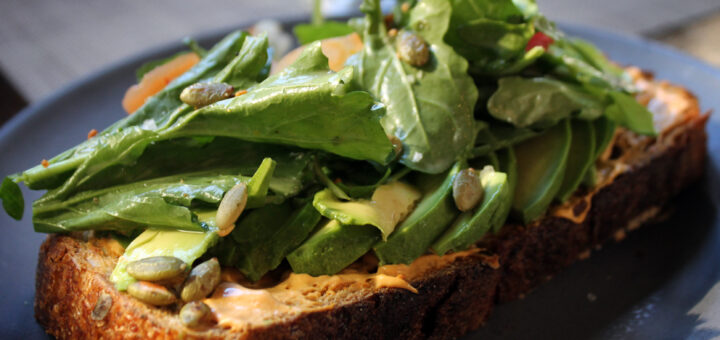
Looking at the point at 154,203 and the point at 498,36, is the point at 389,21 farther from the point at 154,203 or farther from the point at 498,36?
the point at 154,203

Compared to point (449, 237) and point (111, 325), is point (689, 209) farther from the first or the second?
point (111, 325)

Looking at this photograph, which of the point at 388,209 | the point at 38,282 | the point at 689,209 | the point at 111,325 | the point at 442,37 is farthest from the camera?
the point at 689,209

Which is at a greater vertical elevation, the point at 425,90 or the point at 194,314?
the point at 425,90

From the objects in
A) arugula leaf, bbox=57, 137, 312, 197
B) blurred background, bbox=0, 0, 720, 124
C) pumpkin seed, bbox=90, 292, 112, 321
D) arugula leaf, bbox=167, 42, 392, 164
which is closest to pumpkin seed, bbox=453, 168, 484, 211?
arugula leaf, bbox=167, 42, 392, 164

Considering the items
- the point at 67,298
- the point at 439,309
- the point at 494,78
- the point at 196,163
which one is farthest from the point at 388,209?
the point at 67,298

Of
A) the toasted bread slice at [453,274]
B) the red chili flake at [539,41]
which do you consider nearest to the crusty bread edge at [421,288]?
the toasted bread slice at [453,274]

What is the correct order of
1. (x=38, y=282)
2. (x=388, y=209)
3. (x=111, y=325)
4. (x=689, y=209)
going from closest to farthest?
(x=111, y=325) < (x=388, y=209) < (x=38, y=282) < (x=689, y=209)

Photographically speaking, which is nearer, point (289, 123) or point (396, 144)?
point (289, 123)

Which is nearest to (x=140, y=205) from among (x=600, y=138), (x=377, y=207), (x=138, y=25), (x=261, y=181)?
(x=261, y=181)
